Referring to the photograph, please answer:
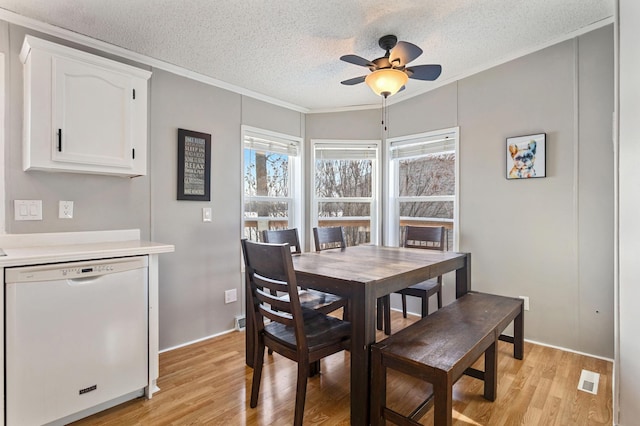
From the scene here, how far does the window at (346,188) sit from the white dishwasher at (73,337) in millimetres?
2304

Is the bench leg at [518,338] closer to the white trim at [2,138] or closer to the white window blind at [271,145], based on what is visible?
the white window blind at [271,145]

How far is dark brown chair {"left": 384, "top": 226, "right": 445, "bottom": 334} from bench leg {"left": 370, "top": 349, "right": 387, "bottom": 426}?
47.2 inches

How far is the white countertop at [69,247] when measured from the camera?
1612 millimetres

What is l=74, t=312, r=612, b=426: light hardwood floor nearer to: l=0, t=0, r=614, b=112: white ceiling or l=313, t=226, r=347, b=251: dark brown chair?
l=313, t=226, r=347, b=251: dark brown chair

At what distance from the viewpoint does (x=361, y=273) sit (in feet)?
6.06

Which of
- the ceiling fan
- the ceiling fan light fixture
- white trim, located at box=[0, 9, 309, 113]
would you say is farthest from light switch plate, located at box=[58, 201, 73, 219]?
the ceiling fan light fixture

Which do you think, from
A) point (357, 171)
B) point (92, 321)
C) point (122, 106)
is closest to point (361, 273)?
point (92, 321)

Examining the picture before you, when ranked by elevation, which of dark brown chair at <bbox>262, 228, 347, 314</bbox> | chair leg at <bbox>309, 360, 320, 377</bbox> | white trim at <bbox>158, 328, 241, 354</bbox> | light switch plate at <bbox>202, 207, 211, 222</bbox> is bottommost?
white trim at <bbox>158, 328, 241, 354</bbox>

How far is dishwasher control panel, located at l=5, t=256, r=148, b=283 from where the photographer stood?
1.56 m

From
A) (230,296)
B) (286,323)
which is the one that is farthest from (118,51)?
(286,323)

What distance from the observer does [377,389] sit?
1.58 m

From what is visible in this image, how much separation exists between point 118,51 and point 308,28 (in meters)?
1.45

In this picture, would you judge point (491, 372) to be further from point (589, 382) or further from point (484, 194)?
point (484, 194)

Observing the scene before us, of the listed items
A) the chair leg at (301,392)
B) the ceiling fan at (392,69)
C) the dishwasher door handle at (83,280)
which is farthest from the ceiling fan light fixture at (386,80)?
the dishwasher door handle at (83,280)
